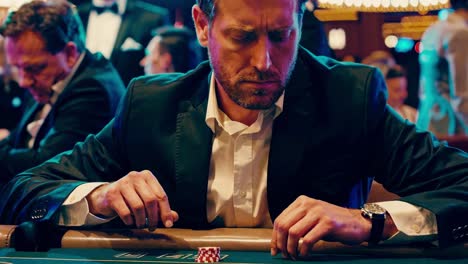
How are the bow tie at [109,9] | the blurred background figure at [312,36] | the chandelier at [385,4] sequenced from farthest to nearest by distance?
1. the chandelier at [385,4]
2. the bow tie at [109,9]
3. the blurred background figure at [312,36]

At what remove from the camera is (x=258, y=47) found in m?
1.88

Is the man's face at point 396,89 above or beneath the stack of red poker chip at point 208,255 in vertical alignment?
beneath

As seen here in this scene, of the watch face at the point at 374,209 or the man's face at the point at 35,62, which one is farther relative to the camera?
the man's face at the point at 35,62

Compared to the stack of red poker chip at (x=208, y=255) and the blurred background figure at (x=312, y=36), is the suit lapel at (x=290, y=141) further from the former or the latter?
the blurred background figure at (x=312, y=36)

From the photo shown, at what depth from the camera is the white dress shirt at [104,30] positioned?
6.01 meters

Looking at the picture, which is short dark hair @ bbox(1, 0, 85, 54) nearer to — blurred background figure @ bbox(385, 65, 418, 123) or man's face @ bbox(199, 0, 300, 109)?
man's face @ bbox(199, 0, 300, 109)

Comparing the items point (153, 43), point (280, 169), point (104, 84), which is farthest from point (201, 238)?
point (153, 43)

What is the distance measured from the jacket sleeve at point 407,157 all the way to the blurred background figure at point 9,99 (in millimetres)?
4389

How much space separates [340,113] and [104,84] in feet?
5.70

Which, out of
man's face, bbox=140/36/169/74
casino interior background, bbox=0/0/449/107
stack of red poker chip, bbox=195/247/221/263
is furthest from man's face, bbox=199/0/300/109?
casino interior background, bbox=0/0/449/107

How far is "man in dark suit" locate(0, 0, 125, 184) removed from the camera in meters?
3.36

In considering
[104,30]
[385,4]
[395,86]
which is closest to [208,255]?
[104,30]

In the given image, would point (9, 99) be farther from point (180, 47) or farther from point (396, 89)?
point (396, 89)

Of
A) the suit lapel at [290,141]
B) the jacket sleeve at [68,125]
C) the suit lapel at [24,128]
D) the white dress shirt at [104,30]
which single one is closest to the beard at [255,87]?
the suit lapel at [290,141]
